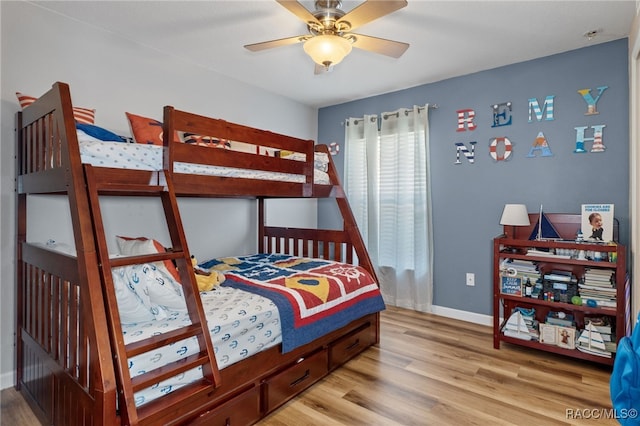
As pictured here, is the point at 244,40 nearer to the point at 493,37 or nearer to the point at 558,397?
the point at 493,37

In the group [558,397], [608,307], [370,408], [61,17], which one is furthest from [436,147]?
[61,17]

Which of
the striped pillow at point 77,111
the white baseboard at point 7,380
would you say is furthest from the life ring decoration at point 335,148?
the white baseboard at point 7,380

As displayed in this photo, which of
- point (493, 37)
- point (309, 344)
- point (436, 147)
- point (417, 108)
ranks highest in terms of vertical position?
point (493, 37)

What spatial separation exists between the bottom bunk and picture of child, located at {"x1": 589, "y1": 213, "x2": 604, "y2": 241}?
6.13ft

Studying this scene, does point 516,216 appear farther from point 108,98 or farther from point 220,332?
point 108,98

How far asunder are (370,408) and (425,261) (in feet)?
6.26

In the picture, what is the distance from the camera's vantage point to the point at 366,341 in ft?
8.94

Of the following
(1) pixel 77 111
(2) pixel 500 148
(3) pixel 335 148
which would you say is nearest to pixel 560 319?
(2) pixel 500 148

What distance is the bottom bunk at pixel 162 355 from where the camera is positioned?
53.0 inches

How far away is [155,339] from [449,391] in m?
1.74

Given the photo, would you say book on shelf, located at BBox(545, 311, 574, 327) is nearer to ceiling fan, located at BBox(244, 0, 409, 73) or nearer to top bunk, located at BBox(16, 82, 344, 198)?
top bunk, located at BBox(16, 82, 344, 198)

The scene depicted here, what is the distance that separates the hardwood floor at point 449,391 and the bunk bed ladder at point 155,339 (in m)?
0.61

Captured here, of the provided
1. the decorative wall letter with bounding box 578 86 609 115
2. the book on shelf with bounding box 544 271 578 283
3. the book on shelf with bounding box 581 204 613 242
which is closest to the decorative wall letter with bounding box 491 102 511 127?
the decorative wall letter with bounding box 578 86 609 115

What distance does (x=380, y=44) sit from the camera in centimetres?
211
